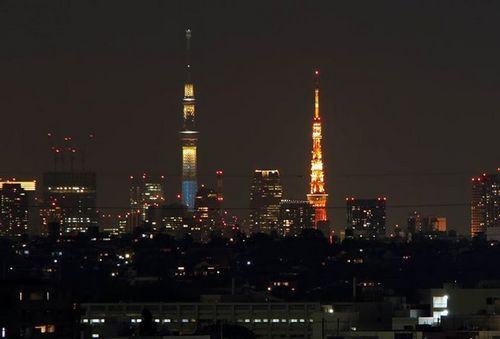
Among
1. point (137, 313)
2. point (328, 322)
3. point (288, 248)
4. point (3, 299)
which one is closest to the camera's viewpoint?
point (3, 299)

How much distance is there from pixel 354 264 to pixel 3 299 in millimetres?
108552

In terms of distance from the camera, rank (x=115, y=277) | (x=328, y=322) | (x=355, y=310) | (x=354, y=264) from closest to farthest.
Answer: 1. (x=328, y=322)
2. (x=355, y=310)
3. (x=115, y=277)
4. (x=354, y=264)

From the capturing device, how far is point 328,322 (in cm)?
6450

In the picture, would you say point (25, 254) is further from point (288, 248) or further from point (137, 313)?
point (137, 313)

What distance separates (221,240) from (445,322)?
436 ft

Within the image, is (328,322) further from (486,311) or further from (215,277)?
(215,277)

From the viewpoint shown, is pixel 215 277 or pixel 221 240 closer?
pixel 215 277

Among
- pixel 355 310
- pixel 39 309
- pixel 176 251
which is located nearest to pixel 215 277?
pixel 176 251

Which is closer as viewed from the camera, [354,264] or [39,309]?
[39,309]

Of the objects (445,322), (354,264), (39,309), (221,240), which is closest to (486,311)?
(445,322)

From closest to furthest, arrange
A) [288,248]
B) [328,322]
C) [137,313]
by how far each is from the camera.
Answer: [328,322], [137,313], [288,248]

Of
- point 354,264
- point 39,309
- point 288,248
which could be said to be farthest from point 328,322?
point 288,248

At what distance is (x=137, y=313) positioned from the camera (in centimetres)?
9069

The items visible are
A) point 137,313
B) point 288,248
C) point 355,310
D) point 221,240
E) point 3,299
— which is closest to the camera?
point 3,299
